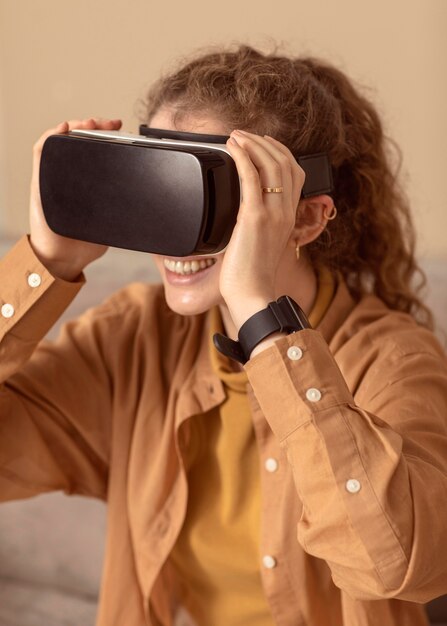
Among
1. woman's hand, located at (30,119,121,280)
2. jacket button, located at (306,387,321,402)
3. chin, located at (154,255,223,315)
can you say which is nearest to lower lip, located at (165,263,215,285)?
chin, located at (154,255,223,315)

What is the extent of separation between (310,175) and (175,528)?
52cm

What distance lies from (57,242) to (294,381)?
16.2 inches

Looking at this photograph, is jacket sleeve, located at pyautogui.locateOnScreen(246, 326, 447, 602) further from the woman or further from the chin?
the chin

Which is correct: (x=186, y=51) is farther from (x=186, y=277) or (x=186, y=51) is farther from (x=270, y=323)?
(x=270, y=323)

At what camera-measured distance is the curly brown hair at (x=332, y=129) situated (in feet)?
4.12

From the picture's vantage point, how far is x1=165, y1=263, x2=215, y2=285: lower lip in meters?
1.24

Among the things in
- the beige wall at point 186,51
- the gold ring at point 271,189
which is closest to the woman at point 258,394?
the gold ring at point 271,189

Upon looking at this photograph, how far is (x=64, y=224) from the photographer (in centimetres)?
121

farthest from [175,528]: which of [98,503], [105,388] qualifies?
[98,503]

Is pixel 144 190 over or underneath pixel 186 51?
over

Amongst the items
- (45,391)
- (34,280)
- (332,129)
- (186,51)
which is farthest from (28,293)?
(186,51)

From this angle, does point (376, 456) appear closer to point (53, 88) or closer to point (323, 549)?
point (323, 549)

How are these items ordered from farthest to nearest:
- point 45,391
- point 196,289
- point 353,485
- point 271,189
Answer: point 45,391 → point 196,289 → point 271,189 → point 353,485

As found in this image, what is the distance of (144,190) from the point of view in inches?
44.3
